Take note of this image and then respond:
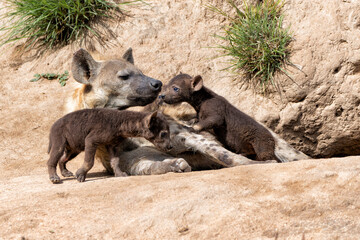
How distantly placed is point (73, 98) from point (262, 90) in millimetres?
2124

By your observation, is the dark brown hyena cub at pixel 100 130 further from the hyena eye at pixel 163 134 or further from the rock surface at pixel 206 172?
the rock surface at pixel 206 172

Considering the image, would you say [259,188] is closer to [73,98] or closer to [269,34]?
[73,98]

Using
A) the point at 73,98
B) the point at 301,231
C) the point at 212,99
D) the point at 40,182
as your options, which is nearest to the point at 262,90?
the point at 212,99

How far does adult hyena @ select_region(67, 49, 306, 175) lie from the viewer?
15.5 ft

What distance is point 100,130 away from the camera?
4176 mm

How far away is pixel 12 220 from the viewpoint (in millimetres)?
2994

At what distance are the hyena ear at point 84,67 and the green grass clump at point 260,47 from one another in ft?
5.55

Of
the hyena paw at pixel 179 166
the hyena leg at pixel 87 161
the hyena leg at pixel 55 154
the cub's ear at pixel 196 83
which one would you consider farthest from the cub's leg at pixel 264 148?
the hyena leg at pixel 55 154

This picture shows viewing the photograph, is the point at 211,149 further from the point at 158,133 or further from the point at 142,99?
the point at 142,99

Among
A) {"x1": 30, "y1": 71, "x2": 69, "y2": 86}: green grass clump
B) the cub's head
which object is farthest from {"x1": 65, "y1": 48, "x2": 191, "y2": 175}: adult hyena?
{"x1": 30, "y1": 71, "x2": 69, "y2": 86}: green grass clump

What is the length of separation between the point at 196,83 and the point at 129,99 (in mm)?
665

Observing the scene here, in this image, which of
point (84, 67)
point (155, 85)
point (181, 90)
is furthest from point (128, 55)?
point (181, 90)

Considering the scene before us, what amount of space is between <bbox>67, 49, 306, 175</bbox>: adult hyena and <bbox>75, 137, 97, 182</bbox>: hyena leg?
498mm

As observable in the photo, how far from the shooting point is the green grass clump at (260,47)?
5.73 m
